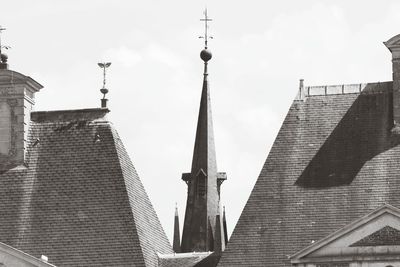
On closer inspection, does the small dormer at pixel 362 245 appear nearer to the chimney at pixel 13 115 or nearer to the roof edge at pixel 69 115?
the roof edge at pixel 69 115

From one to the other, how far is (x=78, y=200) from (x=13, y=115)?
4525 mm

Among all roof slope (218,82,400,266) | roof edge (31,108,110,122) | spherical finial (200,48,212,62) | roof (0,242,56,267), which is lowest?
roof (0,242,56,267)

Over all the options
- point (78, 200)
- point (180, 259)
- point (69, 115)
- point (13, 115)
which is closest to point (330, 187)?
point (180, 259)

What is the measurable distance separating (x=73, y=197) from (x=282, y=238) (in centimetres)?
824

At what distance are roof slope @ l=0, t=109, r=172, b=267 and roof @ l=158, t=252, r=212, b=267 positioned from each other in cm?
42

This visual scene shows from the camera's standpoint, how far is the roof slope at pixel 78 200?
72312mm

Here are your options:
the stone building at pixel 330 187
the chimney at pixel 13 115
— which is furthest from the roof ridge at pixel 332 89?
the chimney at pixel 13 115

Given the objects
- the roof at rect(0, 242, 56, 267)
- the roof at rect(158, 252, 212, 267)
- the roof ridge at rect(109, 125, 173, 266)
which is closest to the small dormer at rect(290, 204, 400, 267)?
the roof at rect(158, 252, 212, 267)

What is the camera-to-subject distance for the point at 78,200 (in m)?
73.8

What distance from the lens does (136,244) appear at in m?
71.9

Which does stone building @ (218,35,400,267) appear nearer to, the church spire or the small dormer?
the small dormer

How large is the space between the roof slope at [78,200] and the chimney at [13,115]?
447 mm

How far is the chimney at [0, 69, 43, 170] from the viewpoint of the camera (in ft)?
247

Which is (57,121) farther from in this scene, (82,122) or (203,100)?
(203,100)
